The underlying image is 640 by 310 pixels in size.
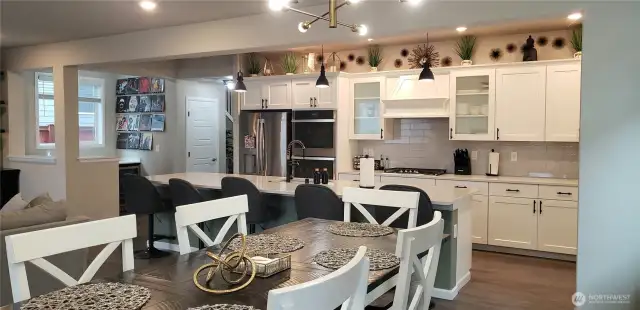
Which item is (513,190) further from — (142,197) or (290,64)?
(142,197)

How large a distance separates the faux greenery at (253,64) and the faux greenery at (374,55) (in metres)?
1.64

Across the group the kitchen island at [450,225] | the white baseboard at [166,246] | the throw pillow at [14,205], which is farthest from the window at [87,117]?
the kitchen island at [450,225]

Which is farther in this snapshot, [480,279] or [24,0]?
[480,279]

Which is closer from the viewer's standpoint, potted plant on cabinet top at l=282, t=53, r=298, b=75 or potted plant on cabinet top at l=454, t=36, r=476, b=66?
potted plant on cabinet top at l=454, t=36, r=476, b=66

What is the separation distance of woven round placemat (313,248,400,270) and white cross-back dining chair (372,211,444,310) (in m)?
0.08

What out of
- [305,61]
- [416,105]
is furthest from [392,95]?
[305,61]

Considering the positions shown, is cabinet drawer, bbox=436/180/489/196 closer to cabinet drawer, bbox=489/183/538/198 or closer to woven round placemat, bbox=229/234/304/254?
cabinet drawer, bbox=489/183/538/198

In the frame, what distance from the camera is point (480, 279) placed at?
14.6ft

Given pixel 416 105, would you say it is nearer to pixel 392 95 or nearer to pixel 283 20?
pixel 392 95

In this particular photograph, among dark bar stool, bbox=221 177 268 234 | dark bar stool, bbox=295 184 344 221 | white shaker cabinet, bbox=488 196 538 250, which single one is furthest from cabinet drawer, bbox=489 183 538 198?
dark bar stool, bbox=221 177 268 234

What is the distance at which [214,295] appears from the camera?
175 cm

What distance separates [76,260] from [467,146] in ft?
15.0

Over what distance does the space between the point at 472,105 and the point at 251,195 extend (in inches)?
120

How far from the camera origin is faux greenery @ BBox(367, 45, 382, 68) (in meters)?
6.46
